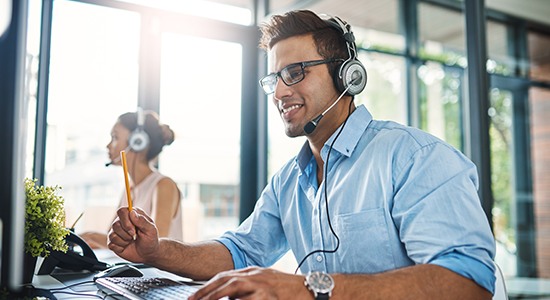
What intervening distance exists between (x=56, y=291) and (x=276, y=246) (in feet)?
2.09

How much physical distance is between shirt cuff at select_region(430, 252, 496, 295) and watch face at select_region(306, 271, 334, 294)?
0.22 metres

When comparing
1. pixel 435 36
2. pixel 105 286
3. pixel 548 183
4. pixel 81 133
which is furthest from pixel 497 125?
pixel 81 133

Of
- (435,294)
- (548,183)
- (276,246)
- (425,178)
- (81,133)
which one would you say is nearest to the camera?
(435,294)

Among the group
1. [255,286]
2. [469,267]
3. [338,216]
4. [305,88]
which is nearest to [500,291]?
[469,267]

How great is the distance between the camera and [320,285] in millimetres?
733

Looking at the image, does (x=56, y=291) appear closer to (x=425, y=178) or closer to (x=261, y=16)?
(x=425, y=178)

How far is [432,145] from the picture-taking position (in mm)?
979

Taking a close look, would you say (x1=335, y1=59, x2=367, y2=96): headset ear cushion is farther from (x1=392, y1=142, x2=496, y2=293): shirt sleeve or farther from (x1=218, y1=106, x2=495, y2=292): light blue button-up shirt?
(x1=392, y1=142, x2=496, y2=293): shirt sleeve

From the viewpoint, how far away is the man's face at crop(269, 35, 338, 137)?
1.32 meters

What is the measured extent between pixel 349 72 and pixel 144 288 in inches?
31.6

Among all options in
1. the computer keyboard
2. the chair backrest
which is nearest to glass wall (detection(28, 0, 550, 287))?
the chair backrest

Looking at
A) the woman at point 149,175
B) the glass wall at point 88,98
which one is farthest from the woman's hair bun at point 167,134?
the glass wall at point 88,98

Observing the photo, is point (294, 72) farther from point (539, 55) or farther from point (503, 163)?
point (539, 55)

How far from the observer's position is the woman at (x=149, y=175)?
227 centimetres
